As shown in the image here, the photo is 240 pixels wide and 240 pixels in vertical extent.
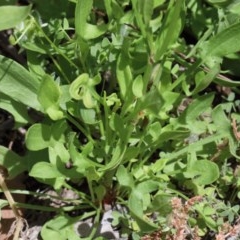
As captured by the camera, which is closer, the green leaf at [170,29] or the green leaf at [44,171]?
the green leaf at [170,29]

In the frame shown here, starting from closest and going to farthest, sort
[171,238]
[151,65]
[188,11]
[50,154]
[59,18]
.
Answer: [151,65]
[50,154]
[171,238]
[59,18]
[188,11]

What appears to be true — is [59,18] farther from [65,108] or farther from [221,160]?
[221,160]

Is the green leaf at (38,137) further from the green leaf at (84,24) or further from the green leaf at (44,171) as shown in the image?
the green leaf at (84,24)

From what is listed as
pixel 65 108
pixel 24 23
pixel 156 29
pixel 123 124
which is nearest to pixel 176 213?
pixel 123 124

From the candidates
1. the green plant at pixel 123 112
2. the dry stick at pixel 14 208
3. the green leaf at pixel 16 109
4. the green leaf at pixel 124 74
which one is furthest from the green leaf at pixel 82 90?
the dry stick at pixel 14 208

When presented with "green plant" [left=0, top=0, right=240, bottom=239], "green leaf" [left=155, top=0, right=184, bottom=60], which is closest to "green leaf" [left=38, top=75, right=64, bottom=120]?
"green plant" [left=0, top=0, right=240, bottom=239]

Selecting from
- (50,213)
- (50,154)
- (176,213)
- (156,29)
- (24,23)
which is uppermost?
(24,23)

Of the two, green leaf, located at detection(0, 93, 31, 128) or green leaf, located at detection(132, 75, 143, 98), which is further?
green leaf, located at detection(0, 93, 31, 128)

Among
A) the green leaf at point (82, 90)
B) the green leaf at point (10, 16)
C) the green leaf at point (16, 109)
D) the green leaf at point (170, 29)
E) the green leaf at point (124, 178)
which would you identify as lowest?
the green leaf at point (124, 178)

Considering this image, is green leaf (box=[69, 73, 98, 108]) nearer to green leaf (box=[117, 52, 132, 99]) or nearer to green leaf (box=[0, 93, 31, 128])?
green leaf (box=[117, 52, 132, 99])
